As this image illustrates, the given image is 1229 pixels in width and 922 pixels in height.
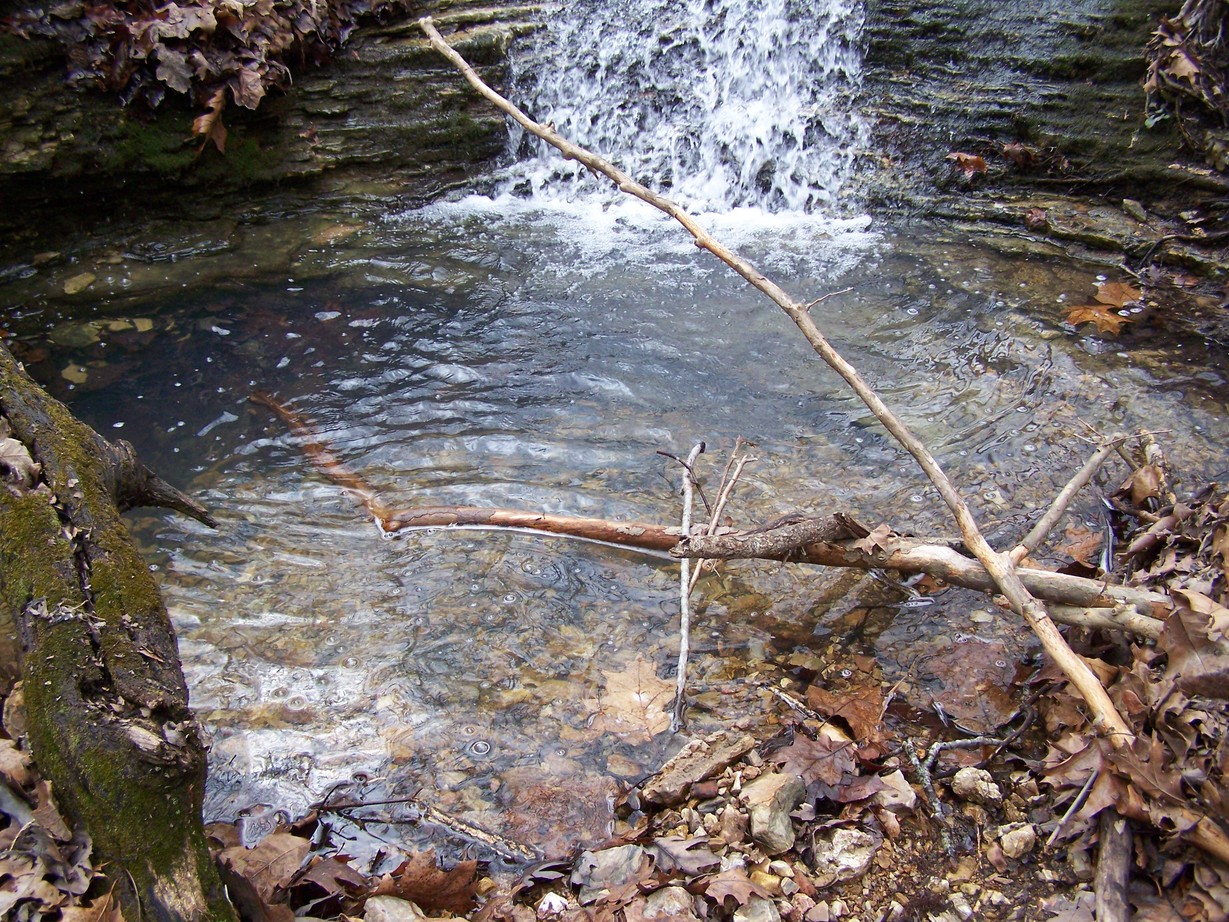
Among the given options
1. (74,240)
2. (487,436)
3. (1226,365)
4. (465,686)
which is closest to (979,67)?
(1226,365)

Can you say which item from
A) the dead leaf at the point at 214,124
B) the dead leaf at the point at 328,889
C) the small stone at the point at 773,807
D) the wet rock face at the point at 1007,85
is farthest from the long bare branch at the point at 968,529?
the wet rock face at the point at 1007,85

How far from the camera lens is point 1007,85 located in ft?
22.9

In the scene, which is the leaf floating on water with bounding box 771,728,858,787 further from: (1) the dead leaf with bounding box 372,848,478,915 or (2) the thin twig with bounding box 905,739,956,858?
(1) the dead leaf with bounding box 372,848,478,915

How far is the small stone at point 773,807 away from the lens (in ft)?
7.30

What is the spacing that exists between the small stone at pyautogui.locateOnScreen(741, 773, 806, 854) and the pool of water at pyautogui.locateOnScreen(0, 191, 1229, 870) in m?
0.40

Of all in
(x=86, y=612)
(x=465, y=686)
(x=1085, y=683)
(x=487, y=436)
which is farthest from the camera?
(x=487, y=436)

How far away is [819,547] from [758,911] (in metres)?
1.33

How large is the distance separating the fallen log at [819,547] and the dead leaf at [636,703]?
501 millimetres

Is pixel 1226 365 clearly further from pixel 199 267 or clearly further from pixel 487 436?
pixel 199 267

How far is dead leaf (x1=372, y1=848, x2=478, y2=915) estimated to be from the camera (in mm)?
2146

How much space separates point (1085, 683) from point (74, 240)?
281 inches

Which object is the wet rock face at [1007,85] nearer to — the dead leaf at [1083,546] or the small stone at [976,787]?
the dead leaf at [1083,546]

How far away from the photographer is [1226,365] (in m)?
4.75

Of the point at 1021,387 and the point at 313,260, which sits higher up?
the point at 313,260
